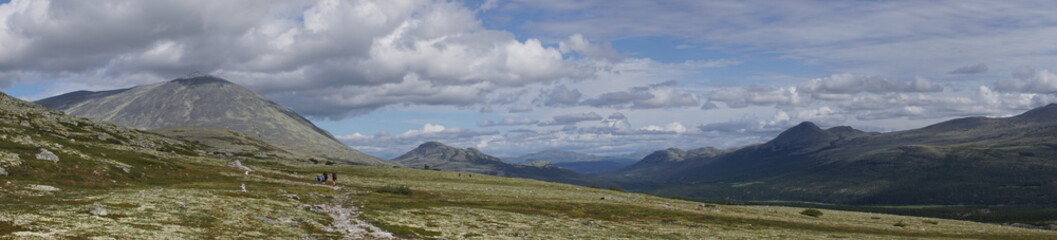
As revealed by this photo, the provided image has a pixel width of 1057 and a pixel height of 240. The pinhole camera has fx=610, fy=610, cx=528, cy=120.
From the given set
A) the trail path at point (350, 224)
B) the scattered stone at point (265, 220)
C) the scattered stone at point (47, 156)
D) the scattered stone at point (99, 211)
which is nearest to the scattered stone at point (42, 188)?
the scattered stone at point (47, 156)

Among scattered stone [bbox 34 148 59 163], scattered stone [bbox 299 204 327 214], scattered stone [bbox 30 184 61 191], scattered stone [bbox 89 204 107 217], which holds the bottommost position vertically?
scattered stone [bbox 299 204 327 214]

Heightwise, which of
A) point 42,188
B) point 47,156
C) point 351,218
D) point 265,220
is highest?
point 47,156

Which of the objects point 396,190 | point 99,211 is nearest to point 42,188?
point 99,211

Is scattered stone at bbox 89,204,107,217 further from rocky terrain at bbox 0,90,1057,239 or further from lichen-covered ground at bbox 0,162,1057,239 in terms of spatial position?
lichen-covered ground at bbox 0,162,1057,239

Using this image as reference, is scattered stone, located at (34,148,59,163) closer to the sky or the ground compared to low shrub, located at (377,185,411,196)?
closer to the sky

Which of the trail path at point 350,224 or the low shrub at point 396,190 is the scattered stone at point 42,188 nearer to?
the trail path at point 350,224

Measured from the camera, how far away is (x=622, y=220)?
84.6 metres

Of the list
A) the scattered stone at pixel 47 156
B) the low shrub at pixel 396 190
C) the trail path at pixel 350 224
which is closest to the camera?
the trail path at pixel 350 224

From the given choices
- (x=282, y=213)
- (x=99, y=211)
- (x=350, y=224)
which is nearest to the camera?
(x=99, y=211)

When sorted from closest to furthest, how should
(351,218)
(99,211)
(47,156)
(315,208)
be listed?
1. (99,211)
2. (351,218)
3. (315,208)
4. (47,156)

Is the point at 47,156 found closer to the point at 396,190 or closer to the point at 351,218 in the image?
the point at 396,190

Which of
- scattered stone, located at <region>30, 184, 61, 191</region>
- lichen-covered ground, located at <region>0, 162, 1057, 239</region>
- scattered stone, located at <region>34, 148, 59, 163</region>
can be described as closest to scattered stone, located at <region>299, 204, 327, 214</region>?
lichen-covered ground, located at <region>0, 162, 1057, 239</region>

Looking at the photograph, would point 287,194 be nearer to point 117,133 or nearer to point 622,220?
point 622,220

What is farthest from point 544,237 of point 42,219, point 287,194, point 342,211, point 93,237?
point 287,194
